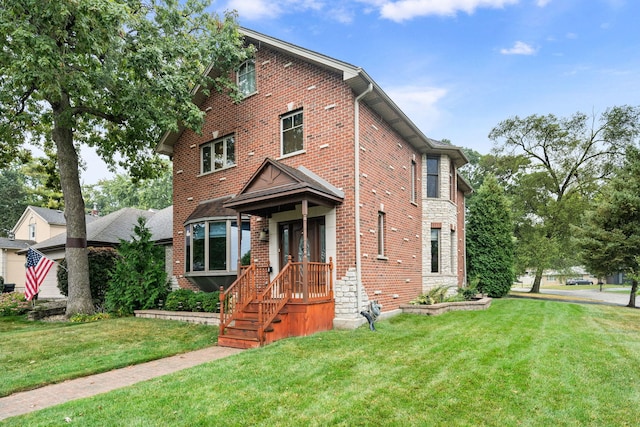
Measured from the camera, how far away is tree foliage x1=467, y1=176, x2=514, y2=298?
722 inches

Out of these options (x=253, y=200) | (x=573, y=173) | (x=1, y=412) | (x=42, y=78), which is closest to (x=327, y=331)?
(x=253, y=200)

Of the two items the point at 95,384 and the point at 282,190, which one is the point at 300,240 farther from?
the point at 95,384

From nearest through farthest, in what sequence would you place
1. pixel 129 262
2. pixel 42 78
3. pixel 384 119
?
pixel 42 78 → pixel 384 119 → pixel 129 262

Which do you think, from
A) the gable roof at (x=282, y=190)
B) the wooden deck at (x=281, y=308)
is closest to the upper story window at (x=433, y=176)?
the gable roof at (x=282, y=190)

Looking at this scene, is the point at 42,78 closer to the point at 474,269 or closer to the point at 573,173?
the point at 474,269

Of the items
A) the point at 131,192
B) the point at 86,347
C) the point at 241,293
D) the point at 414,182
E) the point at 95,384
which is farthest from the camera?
the point at 131,192

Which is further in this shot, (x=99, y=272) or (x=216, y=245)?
(x=99, y=272)

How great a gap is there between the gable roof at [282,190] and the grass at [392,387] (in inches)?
118

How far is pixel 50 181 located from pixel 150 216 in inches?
243

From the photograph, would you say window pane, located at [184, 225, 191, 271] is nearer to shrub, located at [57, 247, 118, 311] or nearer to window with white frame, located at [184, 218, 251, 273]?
window with white frame, located at [184, 218, 251, 273]

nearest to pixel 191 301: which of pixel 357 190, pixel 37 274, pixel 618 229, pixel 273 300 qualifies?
pixel 273 300

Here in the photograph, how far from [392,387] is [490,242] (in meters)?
15.6

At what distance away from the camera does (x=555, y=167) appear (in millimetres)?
27641

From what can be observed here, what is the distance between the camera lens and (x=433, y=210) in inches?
563
